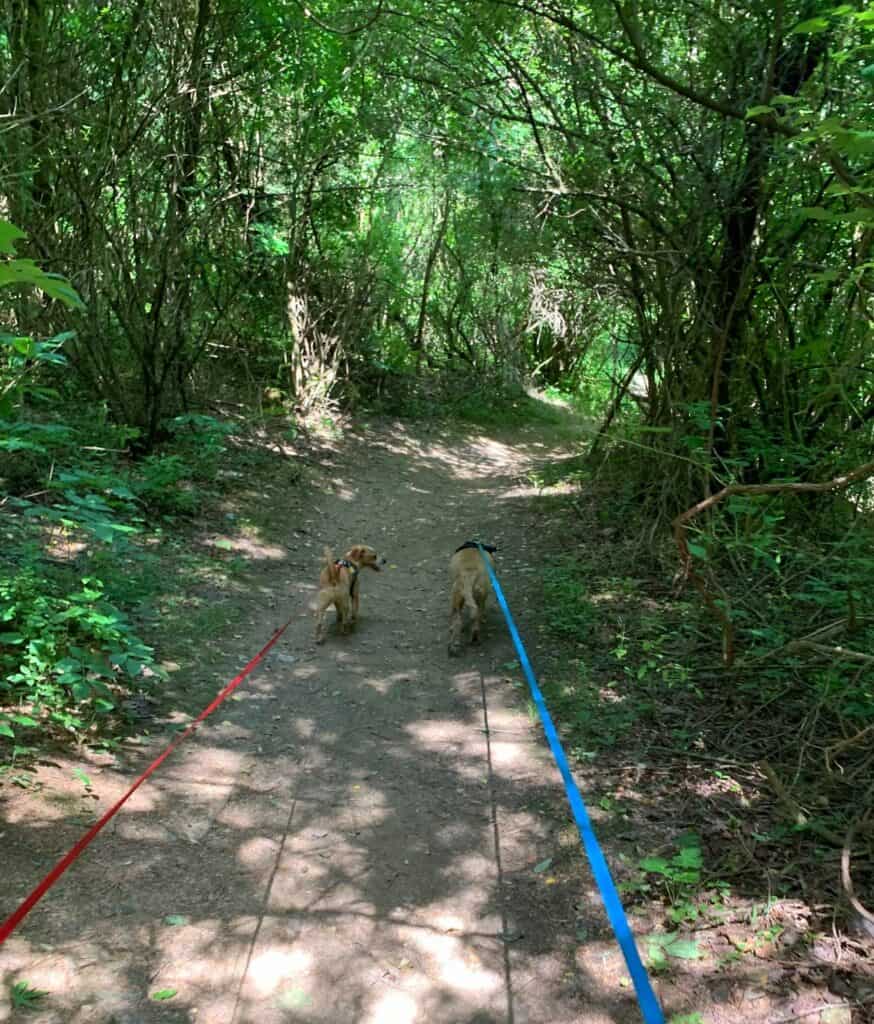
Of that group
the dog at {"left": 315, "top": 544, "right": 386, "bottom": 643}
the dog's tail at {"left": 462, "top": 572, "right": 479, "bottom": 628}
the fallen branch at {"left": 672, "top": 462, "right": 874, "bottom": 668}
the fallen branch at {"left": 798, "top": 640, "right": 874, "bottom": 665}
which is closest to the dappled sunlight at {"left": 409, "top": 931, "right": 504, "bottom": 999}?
the fallen branch at {"left": 798, "top": 640, "right": 874, "bottom": 665}

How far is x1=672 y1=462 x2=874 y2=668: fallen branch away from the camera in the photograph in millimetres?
3008

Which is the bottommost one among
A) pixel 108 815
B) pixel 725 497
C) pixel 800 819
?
pixel 108 815

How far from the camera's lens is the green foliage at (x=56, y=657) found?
3863mm

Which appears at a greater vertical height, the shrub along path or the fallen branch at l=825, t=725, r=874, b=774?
the fallen branch at l=825, t=725, r=874, b=774

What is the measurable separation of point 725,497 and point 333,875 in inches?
114

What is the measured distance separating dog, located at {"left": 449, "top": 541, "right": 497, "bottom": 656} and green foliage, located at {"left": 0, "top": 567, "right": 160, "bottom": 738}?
91.6 inches

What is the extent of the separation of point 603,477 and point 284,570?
411 cm

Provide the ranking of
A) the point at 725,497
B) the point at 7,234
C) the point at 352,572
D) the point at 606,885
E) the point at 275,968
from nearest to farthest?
the point at 7,234, the point at 275,968, the point at 606,885, the point at 725,497, the point at 352,572

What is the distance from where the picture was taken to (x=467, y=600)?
5.89m

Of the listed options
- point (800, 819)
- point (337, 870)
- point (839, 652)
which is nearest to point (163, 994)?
point (337, 870)

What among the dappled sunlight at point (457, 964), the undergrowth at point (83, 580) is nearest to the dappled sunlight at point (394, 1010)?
the dappled sunlight at point (457, 964)

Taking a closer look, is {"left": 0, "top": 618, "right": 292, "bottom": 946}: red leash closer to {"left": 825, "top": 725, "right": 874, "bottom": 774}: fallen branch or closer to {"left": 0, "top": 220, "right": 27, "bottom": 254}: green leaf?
{"left": 0, "top": 220, "right": 27, "bottom": 254}: green leaf

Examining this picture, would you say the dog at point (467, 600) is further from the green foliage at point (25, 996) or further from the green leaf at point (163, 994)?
the green foliage at point (25, 996)

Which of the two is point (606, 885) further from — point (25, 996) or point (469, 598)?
point (469, 598)
